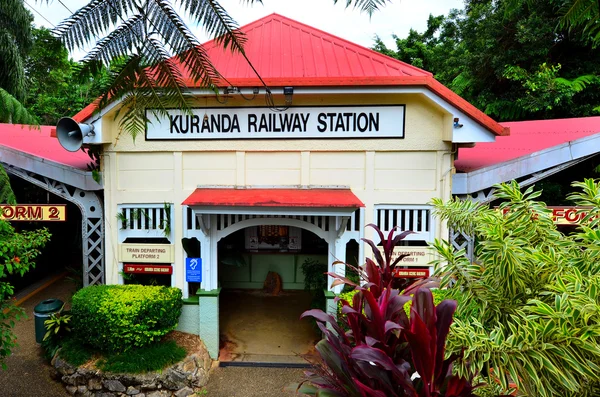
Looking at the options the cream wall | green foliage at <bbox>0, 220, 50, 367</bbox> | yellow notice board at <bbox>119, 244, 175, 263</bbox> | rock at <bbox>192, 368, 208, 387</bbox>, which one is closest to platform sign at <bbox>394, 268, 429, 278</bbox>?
the cream wall

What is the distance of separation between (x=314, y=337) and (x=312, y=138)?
3.85 meters

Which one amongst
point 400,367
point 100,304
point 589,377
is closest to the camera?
point 589,377

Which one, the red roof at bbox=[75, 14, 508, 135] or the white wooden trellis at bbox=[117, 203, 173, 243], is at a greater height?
the red roof at bbox=[75, 14, 508, 135]

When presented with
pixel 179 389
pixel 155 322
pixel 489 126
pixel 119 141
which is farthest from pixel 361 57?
pixel 179 389

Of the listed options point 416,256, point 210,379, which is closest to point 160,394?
point 210,379

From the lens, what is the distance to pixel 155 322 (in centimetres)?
584

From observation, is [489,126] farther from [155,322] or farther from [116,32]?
[155,322]

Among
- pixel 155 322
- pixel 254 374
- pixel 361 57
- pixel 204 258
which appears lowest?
pixel 254 374

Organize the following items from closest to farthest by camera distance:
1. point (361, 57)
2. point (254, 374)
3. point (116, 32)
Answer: point (116, 32) < point (254, 374) < point (361, 57)

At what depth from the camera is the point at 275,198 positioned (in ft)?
19.4

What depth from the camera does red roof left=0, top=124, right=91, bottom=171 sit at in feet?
24.3

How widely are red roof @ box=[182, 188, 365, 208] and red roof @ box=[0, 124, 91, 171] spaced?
2.74 meters

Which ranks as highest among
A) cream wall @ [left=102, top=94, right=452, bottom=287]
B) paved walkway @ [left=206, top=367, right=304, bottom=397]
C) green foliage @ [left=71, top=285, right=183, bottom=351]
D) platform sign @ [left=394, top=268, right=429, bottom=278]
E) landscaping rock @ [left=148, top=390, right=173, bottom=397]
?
cream wall @ [left=102, top=94, right=452, bottom=287]

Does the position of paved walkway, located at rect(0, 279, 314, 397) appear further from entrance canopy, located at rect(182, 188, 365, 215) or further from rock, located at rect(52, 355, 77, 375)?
entrance canopy, located at rect(182, 188, 365, 215)
